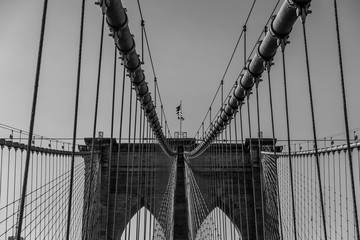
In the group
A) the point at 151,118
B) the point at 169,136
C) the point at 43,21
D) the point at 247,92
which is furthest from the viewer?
the point at 169,136

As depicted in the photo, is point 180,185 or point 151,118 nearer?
point 151,118

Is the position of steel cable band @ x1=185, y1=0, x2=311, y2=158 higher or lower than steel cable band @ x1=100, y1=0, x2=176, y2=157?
lower

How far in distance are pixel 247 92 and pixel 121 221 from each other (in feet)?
50.3

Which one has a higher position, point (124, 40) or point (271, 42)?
point (124, 40)

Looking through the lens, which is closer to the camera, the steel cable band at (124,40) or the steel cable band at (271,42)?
the steel cable band at (271,42)

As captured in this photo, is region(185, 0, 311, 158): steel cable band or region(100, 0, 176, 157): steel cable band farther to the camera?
region(100, 0, 176, 157): steel cable band

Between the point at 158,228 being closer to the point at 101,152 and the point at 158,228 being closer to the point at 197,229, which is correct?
the point at 197,229

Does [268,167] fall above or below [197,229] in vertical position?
above

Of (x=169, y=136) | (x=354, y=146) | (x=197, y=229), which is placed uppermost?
(x=169, y=136)

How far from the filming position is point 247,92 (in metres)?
8.05

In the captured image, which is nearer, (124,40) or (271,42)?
(271,42)

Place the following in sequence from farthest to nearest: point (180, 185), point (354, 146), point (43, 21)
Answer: point (180, 185) → point (354, 146) → point (43, 21)

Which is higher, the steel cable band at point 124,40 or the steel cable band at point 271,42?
the steel cable band at point 124,40

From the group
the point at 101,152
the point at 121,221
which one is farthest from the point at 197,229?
the point at 101,152
